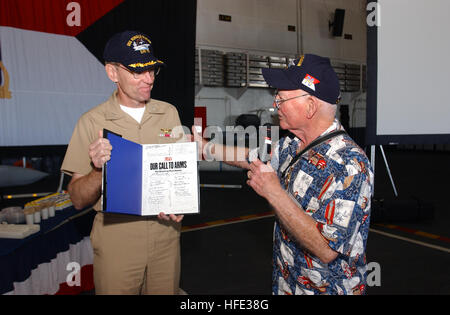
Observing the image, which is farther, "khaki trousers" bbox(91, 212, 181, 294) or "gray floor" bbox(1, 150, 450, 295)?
"gray floor" bbox(1, 150, 450, 295)

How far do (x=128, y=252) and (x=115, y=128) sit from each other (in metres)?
0.61

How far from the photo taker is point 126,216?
164 cm

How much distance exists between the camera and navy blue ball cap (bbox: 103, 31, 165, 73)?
1.58m

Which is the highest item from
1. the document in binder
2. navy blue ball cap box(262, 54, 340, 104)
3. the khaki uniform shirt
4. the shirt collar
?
navy blue ball cap box(262, 54, 340, 104)

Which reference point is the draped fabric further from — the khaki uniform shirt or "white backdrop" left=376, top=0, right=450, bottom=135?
the khaki uniform shirt

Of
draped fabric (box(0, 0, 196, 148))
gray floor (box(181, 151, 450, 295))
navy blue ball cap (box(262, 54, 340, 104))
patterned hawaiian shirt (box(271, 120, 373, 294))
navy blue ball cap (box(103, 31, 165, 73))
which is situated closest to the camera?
patterned hawaiian shirt (box(271, 120, 373, 294))

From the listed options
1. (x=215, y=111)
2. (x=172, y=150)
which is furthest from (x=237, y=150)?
(x=215, y=111)

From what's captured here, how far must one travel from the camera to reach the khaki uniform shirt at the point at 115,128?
5.21ft

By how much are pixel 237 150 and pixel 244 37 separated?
1009 centimetres

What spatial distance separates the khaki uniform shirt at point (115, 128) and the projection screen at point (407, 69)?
4380 millimetres

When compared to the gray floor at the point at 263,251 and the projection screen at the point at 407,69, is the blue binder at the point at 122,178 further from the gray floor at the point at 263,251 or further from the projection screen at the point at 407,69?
the projection screen at the point at 407,69

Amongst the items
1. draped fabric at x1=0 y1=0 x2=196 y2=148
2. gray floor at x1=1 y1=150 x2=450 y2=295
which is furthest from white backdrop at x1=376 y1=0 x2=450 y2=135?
draped fabric at x1=0 y1=0 x2=196 y2=148

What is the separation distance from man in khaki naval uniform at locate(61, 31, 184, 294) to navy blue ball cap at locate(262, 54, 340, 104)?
65 centimetres

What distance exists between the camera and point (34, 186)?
8352 mm
